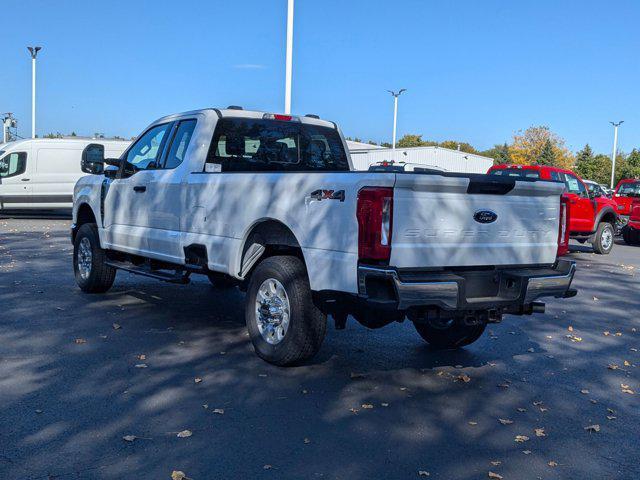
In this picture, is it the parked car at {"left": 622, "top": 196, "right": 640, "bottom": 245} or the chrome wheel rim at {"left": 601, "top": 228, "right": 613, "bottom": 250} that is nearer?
the chrome wheel rim at {"left": 601, "top": 228, "right": 613, "bottom": 250}

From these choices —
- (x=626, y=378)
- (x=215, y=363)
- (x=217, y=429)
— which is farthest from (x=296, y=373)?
(x=626, y=378)

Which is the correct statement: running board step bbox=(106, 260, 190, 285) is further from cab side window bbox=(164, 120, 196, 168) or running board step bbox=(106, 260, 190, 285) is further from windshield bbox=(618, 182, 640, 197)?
windshield bbox=(618, 182, 640, 197)

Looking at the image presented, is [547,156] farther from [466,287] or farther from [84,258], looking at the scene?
[466,287]

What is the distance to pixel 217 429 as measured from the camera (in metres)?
4.37

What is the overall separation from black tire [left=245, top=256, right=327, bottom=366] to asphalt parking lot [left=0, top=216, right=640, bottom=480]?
168 millimetres

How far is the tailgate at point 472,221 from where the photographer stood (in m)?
4.93

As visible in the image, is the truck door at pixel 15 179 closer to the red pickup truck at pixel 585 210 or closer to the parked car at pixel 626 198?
the red pickup truck at pixel 585 210

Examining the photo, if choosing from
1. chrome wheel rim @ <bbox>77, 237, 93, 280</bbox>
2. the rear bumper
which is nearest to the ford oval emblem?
the rear bumper

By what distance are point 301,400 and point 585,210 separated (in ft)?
45.7

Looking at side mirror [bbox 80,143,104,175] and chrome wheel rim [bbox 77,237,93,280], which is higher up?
side mirror [bbox 80,143,104,175]

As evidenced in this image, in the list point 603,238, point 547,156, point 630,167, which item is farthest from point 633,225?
point 547,156

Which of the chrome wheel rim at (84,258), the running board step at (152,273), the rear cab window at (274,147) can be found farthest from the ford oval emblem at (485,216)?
the chrome wheel rim at (84,258)

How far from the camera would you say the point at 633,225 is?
21.2 meters

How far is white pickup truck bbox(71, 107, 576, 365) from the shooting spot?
4.89m
